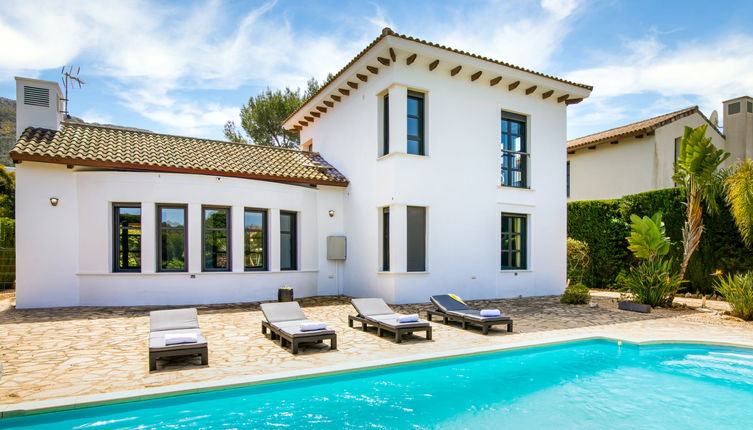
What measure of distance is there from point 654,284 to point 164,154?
Result: 52.1 feet

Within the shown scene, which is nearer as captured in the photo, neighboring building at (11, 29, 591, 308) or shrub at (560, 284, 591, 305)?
neighboring building at (11, 29, 591, 308)

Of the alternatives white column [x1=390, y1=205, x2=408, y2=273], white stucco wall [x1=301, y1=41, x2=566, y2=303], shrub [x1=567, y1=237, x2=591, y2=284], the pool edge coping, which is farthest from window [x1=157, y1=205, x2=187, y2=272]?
shrub [x1=567, y1=237, x2=591, y2=284]

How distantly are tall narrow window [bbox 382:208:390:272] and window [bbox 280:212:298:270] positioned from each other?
10.8 feet

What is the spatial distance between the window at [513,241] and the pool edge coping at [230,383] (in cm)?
708

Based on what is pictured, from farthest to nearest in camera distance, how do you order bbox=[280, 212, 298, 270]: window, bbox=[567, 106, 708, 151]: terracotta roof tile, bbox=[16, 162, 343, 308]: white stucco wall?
1. bbox=[567, 106, 708, 151]: terracotta roof tile
2. bbox=[280, 212, 298, 270]: window
3. bbox=[16, 162, 343, 308]: white stucco wall

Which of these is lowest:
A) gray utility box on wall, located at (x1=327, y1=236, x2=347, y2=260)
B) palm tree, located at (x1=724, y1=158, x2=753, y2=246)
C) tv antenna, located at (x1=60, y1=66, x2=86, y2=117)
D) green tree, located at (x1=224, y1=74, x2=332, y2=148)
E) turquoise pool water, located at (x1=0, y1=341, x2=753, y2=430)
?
turquoise pool water, located at (x1=0, y1=341, x2=753, y2=430)

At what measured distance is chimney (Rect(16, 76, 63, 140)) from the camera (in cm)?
1394

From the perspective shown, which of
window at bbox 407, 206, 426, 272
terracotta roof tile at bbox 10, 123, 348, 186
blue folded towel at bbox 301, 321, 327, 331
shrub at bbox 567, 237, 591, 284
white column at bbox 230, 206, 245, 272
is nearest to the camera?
blue folded towel at bbox 301, 321, 327, 331

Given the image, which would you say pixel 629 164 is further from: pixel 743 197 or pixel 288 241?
pixel 288 241

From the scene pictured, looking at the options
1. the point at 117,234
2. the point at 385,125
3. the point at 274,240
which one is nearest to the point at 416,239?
the point at 385,125

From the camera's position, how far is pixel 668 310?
13023 mm

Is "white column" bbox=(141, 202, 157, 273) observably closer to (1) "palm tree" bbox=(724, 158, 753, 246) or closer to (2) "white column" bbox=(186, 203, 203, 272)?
(2) "white column" bbox=(186, 203, 203, 272)

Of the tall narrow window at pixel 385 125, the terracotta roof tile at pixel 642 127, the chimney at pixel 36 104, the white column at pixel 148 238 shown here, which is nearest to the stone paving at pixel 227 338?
the white column at pixel 148 238

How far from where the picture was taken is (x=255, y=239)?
48.5ft
